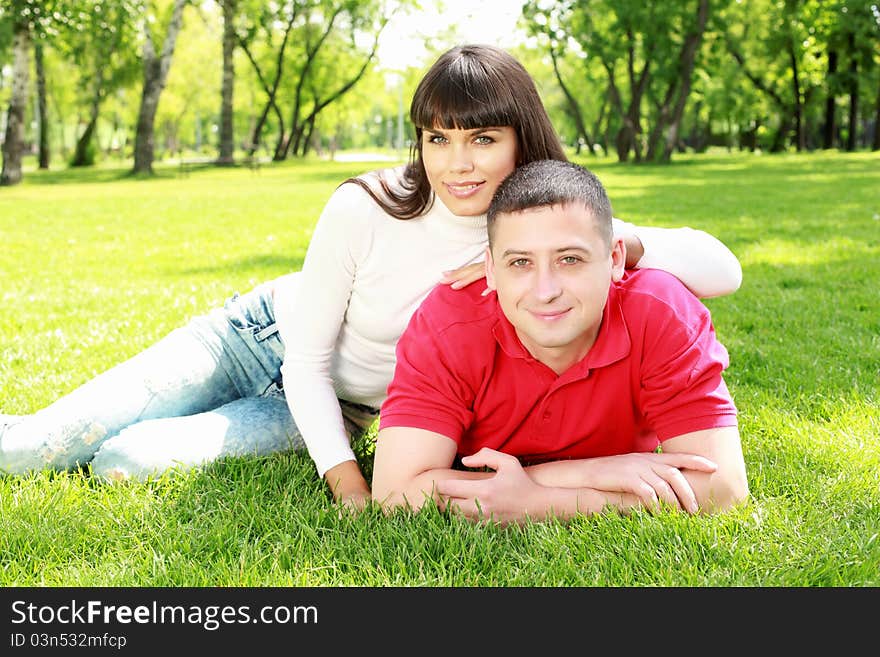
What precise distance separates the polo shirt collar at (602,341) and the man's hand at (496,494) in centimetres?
34

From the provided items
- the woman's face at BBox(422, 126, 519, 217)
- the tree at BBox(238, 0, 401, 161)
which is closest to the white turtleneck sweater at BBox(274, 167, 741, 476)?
the woman's face at BBox(422, 126, 519, 217)

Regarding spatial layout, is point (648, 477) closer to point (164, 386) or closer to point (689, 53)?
point (164, 386)

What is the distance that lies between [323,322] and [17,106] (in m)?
22.5

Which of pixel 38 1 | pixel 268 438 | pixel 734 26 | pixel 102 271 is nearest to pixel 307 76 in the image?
pixel 734 26

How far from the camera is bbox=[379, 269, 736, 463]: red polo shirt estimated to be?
9.84 feet

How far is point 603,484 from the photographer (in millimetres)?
3006

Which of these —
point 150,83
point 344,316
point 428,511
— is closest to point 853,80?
point 150,83

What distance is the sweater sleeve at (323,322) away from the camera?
11.1 ft

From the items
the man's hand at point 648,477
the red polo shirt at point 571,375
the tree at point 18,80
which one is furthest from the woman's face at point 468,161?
the tree at point 18,80

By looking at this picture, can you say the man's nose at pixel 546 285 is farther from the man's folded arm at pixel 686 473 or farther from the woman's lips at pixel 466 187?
the man's folded arm at pixel 686 473

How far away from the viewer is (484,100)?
3.08 m

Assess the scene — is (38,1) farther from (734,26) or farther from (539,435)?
(734,26)

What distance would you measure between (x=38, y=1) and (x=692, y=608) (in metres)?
24.2

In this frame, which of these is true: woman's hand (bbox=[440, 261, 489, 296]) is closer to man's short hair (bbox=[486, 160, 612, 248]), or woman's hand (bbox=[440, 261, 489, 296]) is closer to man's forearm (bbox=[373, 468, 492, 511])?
man's short hair (bbox=[486, 160, 612, 248])
